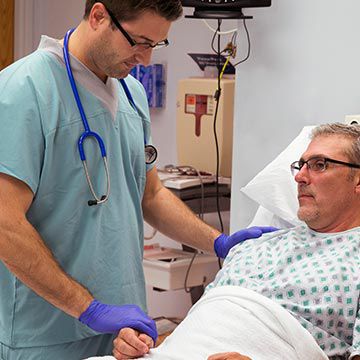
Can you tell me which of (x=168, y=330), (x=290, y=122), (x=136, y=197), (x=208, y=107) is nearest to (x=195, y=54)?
(x=208, y=107)

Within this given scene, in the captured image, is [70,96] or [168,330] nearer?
[70,96]

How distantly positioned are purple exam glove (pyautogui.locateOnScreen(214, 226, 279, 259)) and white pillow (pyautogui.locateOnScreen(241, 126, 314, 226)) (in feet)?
0.53

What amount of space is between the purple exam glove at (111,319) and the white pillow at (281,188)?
2.25ft

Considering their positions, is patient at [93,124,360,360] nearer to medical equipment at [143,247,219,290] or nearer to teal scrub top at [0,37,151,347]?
teal scrub top at [0,37,151,347]

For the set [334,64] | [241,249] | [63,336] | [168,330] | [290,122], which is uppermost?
[334,64]

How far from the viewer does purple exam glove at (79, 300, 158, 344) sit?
1.83 m

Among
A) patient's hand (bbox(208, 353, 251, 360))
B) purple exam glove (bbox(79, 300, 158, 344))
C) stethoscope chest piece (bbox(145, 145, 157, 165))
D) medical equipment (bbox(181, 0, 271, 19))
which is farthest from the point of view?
medical equipment (bbox(181, 0, 271, 19))

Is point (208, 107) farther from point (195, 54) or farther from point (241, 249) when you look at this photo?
point (241, 249)

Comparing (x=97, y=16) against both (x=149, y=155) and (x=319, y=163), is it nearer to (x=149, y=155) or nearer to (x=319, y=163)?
(x=149, y=155)

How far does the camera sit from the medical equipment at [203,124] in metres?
3.37

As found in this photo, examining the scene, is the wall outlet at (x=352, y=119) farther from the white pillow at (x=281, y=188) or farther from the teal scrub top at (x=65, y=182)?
the teal scrub top at (x=65, y=182)

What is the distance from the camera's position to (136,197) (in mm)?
2113

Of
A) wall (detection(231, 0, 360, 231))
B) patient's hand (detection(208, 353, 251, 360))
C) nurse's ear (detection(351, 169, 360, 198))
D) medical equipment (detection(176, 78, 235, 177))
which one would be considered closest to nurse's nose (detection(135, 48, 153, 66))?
nurse's ear (detection(351, 169, 360, 198))

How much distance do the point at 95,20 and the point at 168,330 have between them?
6.14 ft
